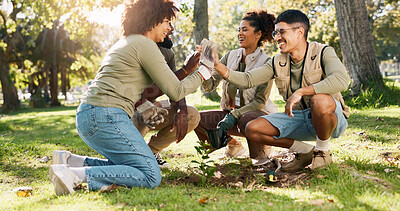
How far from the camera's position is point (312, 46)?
358 centimetres

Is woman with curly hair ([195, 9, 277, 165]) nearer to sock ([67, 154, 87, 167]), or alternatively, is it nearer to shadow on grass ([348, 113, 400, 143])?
sock ([67, 154, 87, 167])

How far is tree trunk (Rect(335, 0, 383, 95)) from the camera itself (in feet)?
25.2

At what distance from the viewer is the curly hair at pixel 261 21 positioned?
4316 millimetres

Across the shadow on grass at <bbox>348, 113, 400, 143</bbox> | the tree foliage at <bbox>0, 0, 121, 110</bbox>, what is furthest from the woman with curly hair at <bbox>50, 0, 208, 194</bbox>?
the tree foliage at <bbox>0, 0, 121, 110</bbox>

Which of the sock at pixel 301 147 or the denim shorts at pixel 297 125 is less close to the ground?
the denim shorts at pixel 297 125

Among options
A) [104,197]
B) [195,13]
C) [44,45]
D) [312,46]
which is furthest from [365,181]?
[44,45]

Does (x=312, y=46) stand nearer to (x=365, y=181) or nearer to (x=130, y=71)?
(x=365, y=181)

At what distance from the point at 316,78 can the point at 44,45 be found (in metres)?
24.9

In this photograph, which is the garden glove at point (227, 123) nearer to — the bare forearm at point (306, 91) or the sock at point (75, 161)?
the bare forearm at point (306, 91)

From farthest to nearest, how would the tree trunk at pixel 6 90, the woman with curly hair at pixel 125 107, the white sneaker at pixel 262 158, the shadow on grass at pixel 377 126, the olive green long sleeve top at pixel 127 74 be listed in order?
the tree trunk at pixel 6 90 < the shadow on grass at pixel 377 126 < the white sneaker at pixel 262 158 < the olive green long sleeve top at pixel 127 74 < the woman with curly hair at pixel 125 107

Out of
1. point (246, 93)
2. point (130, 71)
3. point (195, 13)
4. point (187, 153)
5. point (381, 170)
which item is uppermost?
point (195, 13)

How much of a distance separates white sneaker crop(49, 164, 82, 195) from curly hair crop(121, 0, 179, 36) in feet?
4.63

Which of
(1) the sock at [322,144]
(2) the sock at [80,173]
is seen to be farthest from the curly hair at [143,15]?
(1) the sock at [322,144]

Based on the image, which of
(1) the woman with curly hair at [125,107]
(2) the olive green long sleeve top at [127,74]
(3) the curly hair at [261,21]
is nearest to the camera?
(1) the woman with curly hair at [125,107]
